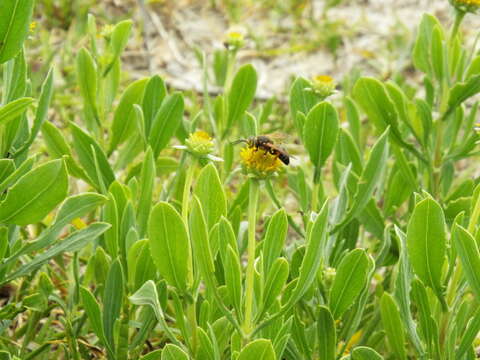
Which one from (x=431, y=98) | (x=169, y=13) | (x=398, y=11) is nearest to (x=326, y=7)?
(x=398, y=11)

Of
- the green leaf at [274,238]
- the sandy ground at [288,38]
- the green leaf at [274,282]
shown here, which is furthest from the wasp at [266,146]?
the sandy ground at [288,38]

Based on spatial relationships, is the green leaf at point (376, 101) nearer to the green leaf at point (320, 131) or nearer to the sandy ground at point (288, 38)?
the green leaf at point (320, 131)

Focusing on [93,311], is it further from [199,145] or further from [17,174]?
[199,145]

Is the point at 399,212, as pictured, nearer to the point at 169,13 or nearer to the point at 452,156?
the point at 452,156

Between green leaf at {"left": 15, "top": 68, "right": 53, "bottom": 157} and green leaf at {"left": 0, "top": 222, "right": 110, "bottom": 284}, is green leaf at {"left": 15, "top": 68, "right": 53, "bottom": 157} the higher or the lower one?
the higher one

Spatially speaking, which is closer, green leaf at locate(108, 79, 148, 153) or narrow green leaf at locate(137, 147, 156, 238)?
narrow green leaf at locate(137, 147, 156, 238)

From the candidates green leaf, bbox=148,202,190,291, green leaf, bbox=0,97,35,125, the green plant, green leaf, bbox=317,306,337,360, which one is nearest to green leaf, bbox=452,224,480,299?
the green plant

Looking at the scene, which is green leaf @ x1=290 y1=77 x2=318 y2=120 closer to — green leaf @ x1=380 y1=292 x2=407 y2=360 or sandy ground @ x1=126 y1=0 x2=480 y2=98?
green leaf @ x1=380 y1=292 x2=407 y2=360
